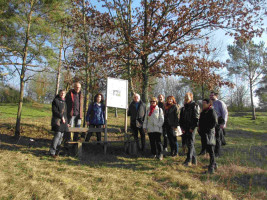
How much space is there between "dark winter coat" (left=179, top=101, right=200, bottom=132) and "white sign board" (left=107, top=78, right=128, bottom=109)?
79.0 inches

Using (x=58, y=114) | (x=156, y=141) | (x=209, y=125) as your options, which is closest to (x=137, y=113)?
(x=156, y=141)

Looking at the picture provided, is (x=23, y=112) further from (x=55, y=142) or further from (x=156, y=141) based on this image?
(x=156, y=141)

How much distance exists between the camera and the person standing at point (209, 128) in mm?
4516

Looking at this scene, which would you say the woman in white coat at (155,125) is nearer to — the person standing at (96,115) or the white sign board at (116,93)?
the white sign board at (116,93)

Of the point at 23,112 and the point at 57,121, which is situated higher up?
the point at 23,112

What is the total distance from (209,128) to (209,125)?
7 centimetres

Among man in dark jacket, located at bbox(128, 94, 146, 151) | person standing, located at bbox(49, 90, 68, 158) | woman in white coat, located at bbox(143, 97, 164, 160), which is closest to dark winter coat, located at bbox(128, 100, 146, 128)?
man in dark jacket, located at bbox(128, 94, 146, 151)

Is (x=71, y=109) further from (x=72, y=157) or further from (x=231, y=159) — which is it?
(x=231, y=159)

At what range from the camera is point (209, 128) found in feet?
14.9

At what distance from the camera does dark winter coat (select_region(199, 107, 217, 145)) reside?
14.9 feet

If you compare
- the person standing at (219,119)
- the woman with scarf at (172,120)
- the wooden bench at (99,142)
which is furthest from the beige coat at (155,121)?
the person standing at (219,119)

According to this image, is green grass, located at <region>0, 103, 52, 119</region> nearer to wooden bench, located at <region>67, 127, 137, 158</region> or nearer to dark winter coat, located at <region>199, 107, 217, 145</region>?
wooden bench, located at <region>67, 127, 137, 158</region>

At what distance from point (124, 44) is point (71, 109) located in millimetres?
3163

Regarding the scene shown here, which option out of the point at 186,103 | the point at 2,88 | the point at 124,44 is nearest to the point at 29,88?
the point at 2,88
